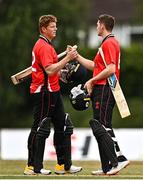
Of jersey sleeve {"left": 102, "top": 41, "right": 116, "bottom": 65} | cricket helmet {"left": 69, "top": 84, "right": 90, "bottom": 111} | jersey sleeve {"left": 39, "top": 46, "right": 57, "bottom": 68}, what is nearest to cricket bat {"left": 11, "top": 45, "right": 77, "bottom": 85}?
jersey sleeve {"left": 39, "top": 46, "right": 57, "bottom": 68}

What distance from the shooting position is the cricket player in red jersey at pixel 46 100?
12.6 m

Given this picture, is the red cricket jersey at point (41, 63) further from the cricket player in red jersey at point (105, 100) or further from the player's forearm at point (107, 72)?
the player's forearm at point (107, 72)

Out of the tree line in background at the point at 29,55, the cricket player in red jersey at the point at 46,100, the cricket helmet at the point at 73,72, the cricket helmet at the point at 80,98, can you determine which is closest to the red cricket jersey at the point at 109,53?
the cricket helmet at the point at 80,98

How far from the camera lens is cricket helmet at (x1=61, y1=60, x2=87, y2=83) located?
13.0 m

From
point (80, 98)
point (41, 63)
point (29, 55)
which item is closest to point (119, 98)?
point (80, 98)

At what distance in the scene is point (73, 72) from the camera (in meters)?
13.0

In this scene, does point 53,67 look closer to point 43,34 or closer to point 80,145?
point 43,34

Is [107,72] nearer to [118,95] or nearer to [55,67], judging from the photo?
[118,95]

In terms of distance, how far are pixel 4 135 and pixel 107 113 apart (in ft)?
42.3

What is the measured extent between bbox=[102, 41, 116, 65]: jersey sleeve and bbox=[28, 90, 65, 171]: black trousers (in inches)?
38.1

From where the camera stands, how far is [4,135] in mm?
25047

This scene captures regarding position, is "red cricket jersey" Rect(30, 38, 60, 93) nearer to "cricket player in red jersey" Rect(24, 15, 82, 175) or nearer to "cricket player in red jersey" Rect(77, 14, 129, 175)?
"cricket player in red jersey" Rect(24, 15, 82, 175)

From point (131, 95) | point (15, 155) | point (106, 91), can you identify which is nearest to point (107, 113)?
point (106, 91)

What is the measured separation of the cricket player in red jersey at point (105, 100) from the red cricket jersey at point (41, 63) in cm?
52
